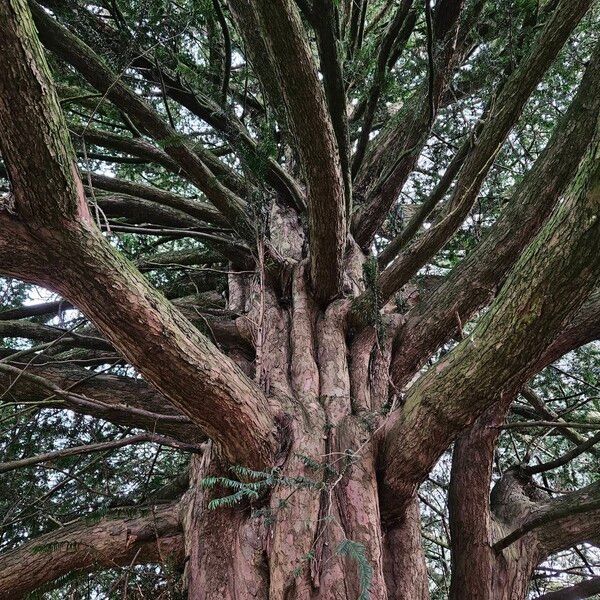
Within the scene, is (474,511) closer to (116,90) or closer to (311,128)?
(311,128)

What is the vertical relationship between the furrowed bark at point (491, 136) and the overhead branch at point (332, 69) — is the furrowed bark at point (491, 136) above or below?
below

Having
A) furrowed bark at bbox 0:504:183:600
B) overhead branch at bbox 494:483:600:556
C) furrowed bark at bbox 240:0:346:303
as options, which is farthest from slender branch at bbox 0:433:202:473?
overhead branch at bbox 494:483:600:556

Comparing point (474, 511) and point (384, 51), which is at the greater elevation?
point (384, 51)

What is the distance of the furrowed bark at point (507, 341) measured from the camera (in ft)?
3.96

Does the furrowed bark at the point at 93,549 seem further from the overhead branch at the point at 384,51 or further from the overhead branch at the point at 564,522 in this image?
the overhead branch at the point at 384,51

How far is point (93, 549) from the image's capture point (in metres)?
1.93

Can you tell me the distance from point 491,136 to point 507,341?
1.07m

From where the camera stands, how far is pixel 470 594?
2.04 metres

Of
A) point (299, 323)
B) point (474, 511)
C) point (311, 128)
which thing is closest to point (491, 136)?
point (311, 128)

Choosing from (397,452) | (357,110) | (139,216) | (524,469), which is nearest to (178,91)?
(139,216)

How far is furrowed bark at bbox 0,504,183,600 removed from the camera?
188cm

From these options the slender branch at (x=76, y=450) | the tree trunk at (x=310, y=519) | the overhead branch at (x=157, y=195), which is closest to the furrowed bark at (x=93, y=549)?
the tree trunk at (x=310, y=519)

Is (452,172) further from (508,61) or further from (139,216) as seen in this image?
(139,216)

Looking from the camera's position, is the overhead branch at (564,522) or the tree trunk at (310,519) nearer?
the tree trunk at (310,519)
